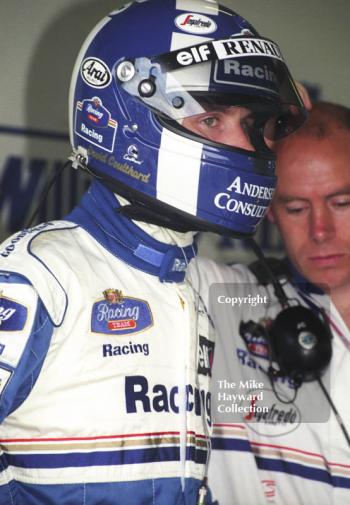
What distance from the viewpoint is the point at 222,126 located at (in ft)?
4.28

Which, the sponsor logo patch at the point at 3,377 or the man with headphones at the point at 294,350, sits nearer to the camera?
the sponsor logo patch at the point at 3,377

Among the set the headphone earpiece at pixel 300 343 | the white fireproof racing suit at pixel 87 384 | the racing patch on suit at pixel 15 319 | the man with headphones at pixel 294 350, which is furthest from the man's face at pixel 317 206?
the racing patch on suit at pixel 15 319

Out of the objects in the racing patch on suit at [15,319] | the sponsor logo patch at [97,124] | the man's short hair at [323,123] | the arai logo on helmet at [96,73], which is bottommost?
the racing patch on suit at [15,319]

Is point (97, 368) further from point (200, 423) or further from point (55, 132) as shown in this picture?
point (55, 132)

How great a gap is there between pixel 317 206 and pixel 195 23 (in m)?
0.55

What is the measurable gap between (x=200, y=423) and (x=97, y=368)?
22cm

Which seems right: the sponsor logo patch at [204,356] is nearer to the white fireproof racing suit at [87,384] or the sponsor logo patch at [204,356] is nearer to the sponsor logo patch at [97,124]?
the white fireproof racing suit at [87,384]

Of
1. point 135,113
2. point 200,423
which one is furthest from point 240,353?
point 135,113

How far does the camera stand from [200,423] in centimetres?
125

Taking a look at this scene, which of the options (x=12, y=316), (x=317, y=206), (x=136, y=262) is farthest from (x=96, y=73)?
(x=317, y=206)

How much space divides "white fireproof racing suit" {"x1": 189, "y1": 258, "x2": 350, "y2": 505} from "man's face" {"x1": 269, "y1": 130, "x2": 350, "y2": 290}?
0.61 ft

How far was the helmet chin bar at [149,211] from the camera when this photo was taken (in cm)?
125

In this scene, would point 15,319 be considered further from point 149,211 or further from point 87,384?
point 149,211

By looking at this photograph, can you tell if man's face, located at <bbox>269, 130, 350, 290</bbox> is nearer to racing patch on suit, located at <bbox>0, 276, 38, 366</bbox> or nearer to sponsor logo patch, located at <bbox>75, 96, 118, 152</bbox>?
sponsor logo patch, located at <bbox>75, 96, 118, 152</bbox>
